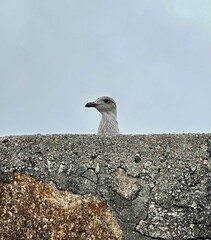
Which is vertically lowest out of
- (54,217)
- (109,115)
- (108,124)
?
(54,217)

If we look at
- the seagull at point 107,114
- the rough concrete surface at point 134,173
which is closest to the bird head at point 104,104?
the seagull at point 107,114

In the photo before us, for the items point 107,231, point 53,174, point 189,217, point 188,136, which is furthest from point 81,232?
point 188,136

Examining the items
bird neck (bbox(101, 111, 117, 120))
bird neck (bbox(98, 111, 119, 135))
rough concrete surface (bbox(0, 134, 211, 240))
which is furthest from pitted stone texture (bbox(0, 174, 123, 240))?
bird neck (bbox(101, 111, 117, 120))

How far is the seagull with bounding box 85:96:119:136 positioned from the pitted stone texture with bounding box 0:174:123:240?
310cm

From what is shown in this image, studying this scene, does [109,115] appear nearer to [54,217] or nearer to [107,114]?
[107,114]

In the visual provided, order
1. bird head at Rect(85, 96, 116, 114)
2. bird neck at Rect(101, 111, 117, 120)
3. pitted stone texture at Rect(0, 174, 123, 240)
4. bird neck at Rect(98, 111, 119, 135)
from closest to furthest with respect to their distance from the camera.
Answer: pitted stone texture at Rect(0, 174, 123, 240) < bird neck at Rect(98, 111, 119, 135) < bird neck at Rect(101, 111, 117, 120) < bird head at Rect(85, 96, 116, 114)

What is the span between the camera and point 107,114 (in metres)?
6.20

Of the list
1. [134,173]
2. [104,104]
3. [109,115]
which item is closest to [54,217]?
[134,173]

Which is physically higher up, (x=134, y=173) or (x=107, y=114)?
(x=107, y=114)

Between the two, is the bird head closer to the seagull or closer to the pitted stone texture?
the seagull

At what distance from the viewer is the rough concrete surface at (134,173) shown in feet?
7.75

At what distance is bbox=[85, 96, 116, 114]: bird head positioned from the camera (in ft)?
21.1

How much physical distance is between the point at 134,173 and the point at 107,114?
3790 mm

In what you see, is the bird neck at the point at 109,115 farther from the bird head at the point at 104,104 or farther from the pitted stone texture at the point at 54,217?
the pitted stone texture at the point at 54,217
